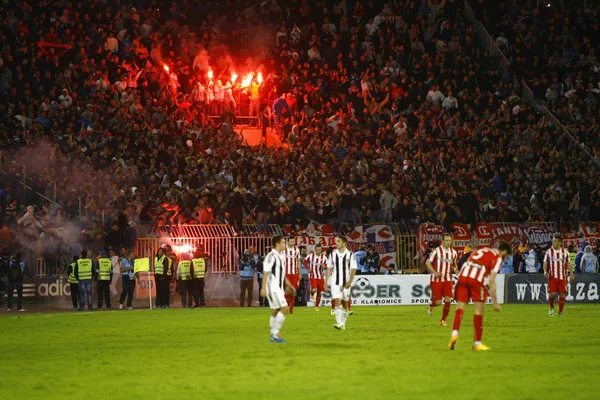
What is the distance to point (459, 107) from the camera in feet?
148

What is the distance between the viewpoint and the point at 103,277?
36.0 metres

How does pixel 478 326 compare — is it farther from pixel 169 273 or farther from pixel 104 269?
pixel 169 273

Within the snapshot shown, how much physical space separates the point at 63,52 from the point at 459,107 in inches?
654

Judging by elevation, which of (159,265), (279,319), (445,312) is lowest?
(445,312)

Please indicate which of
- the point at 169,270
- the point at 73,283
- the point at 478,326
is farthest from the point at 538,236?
the point at 478,326

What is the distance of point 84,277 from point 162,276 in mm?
3050

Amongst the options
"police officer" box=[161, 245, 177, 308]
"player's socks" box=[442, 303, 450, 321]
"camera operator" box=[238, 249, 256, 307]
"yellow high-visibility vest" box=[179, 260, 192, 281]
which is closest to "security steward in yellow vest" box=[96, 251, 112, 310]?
"police officer" box=[161, 245, 177, 308]

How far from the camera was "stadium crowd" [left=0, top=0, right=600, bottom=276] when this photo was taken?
3747 cm

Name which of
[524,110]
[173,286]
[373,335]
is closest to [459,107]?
[524,110]

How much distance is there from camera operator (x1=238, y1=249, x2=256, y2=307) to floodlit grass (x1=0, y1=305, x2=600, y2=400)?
9522 mm

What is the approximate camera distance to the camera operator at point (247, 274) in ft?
122

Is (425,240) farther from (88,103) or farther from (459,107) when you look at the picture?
(88,103)

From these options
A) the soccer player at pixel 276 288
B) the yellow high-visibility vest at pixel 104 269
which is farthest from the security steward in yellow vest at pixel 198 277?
the soccer player at pixel 276 288

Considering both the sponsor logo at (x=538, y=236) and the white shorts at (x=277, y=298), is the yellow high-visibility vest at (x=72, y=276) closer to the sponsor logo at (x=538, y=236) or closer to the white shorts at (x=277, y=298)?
the sponsor logo at (x=538, y=236)
